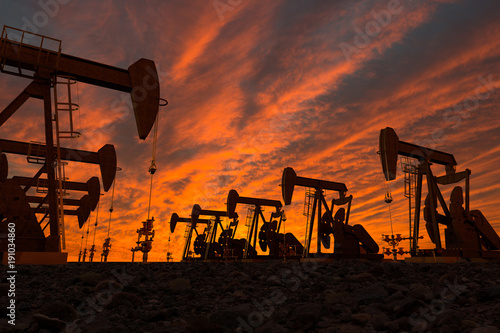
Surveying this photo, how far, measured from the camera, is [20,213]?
9.82 metres

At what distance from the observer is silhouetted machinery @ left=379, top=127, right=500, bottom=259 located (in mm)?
12516

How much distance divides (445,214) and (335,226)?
5.35 m

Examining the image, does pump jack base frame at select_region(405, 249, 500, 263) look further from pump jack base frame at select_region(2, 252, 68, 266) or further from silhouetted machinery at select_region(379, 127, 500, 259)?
pump jack base frame at select_region(2, 252, 68, 266)

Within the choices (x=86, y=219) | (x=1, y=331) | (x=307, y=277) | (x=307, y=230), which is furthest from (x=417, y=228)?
(x=86, y=219)

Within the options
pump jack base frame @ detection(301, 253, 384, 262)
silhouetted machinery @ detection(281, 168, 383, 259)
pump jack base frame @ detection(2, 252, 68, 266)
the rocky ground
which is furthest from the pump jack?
the rocky ground

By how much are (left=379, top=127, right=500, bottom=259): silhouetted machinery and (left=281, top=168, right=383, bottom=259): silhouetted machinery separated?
4391 mm

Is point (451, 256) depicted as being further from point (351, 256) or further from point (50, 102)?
point (50, 102)

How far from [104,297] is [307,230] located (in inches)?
627

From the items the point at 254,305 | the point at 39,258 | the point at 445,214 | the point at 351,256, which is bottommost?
the point at 254,305

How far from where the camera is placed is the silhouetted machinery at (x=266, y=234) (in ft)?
85.5

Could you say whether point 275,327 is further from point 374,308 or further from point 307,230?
point 307,230

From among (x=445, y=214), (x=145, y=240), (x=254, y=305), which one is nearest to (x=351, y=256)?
(x=445, y=214)

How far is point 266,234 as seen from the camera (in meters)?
27.4

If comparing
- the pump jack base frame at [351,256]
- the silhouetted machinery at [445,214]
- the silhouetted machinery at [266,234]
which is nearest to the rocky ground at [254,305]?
the silhouetted machinery at [445,214]
